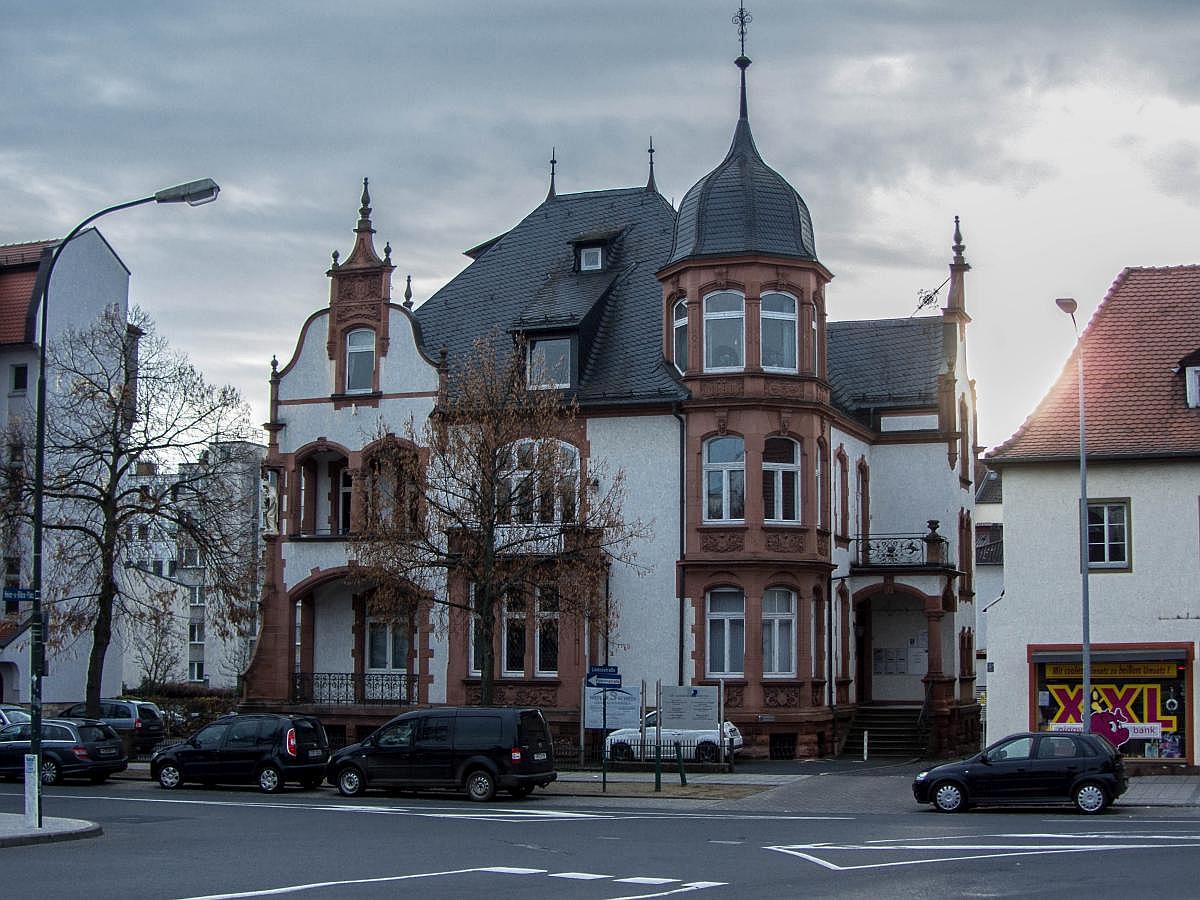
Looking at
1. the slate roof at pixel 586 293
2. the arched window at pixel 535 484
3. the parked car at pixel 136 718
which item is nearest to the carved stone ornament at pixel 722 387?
the slate roof at pixel 586 293

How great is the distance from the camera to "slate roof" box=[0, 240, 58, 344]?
53941 millimetres

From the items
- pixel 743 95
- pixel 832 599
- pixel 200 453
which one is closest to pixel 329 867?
pixel 200 453

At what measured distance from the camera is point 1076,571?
110 feet

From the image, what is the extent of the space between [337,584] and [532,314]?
8.61 metres

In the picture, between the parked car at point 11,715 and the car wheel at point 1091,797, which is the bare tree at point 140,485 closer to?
the parked car at point 11,715

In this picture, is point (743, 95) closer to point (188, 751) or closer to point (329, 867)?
point (188, 751)

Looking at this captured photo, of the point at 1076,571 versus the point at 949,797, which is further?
the point at 1076,571

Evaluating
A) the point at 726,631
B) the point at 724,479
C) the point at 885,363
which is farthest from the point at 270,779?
the point at 885,363

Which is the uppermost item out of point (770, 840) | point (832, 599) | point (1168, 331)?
point (1168, 331)

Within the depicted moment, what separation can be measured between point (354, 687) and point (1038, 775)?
2048cm

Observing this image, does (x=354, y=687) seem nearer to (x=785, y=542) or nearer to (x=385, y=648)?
(x=385, y=648)

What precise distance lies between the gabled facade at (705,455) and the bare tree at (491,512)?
1.75 metres

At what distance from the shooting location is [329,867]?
17.8 metres

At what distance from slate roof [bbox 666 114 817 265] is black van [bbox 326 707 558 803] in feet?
45.5
